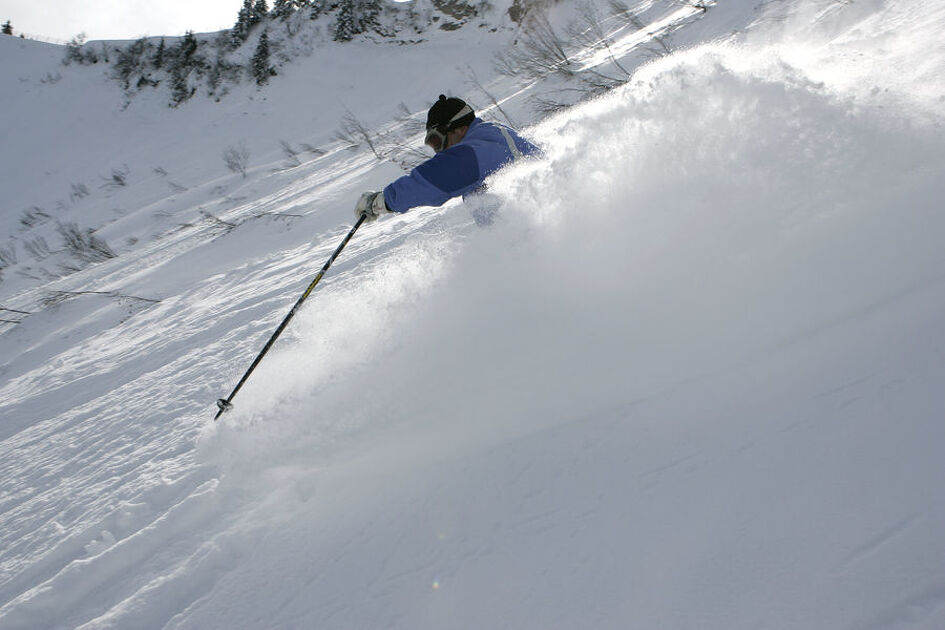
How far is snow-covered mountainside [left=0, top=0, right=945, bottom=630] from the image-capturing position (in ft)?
5.13

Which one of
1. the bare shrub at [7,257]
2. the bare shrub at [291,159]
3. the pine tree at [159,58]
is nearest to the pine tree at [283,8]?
the pine tree at [159,58]

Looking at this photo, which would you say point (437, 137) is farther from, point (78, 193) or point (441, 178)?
point (78, 193)

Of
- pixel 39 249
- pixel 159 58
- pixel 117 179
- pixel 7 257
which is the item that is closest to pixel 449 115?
pixel 39 249

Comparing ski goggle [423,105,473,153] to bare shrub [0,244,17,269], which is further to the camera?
bare shrub [0,244,17,269]

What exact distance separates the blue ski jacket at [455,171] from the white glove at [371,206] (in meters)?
0.11

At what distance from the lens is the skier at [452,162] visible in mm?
3035

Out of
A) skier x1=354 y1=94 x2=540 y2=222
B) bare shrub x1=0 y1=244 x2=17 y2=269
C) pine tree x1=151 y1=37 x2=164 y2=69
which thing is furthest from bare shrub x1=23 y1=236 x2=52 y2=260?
pine tree x1=151 y1=37 x2=164 y2=69

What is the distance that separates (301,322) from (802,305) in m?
3.25

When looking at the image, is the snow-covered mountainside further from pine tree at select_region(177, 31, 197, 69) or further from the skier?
pine tree at select_region(177, 31, 197, 69)

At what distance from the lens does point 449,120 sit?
3348 mm

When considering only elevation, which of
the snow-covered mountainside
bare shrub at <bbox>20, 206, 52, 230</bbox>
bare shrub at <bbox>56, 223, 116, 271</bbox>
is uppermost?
bare shrub at <bbox>20, 206, 52, 230</bbox>

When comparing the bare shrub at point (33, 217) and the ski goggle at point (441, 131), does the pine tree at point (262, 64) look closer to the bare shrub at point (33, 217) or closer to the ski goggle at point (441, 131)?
the bare shrub at point (33, 217)

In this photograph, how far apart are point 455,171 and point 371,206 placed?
682mm

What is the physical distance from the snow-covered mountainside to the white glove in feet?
1.65
